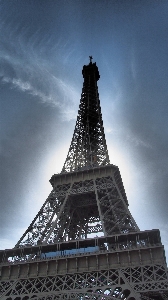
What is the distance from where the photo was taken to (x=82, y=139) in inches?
1946

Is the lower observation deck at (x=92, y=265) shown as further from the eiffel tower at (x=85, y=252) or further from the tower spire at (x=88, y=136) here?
the tower spire at (x=88, y=136)

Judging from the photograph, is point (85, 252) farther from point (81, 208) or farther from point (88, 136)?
point (88, 136)

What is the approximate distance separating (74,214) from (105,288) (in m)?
16.9

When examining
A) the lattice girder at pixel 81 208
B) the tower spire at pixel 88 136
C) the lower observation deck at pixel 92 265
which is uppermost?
the tower spire at pixel 88 136

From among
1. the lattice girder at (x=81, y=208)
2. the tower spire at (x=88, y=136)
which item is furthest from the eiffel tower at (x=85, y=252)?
the tower spire at (x=88, y=136)

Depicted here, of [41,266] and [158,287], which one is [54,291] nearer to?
[41,266]

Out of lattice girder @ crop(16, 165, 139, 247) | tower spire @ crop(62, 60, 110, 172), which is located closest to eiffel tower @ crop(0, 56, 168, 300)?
lattice girder @ crop(16, 165, 139, 247)

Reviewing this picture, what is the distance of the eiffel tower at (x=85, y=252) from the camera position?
24109 mm

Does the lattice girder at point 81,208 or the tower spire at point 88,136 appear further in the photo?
the tower spire at point 88,136

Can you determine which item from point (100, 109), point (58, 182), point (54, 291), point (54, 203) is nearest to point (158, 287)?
point (54, 291)

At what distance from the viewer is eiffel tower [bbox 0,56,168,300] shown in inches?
949

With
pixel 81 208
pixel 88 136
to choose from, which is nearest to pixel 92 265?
pixel 81 208

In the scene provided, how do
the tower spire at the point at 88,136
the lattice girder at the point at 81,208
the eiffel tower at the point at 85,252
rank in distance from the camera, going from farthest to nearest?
the tower spire at the point at 88,136, the lattice girder at the point at 81,208, the eiffel tower at the point at 85,252

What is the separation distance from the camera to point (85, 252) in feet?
90.0
